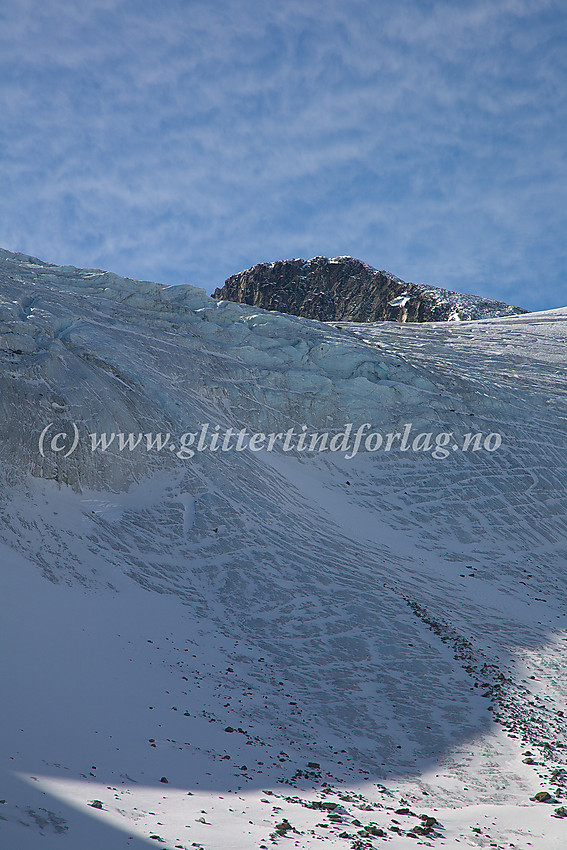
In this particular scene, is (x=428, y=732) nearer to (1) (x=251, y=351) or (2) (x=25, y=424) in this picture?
(2) (x=25, y=424)

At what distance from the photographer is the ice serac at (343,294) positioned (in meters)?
90.6

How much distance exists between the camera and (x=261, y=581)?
2348 cm

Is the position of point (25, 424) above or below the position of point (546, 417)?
below

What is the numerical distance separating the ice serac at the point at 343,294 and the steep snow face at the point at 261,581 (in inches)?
1807

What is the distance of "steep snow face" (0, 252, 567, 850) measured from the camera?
1147 centimetres

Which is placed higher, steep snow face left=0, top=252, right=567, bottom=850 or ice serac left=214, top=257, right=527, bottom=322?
ice serac left=214, top=257, right=527, bottom=322

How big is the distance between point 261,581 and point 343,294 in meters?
97.4

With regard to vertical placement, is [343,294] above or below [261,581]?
above

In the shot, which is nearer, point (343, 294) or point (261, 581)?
point (261, 581)

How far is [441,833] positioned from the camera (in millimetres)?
9977

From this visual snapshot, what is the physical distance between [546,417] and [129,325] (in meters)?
27.3

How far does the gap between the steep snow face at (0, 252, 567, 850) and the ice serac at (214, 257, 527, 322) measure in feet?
151

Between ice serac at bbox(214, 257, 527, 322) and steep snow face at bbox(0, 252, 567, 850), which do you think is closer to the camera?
steep snow face at bbox(0, 252, 567, 850)

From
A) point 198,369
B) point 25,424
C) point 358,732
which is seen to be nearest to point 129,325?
point 198,369
